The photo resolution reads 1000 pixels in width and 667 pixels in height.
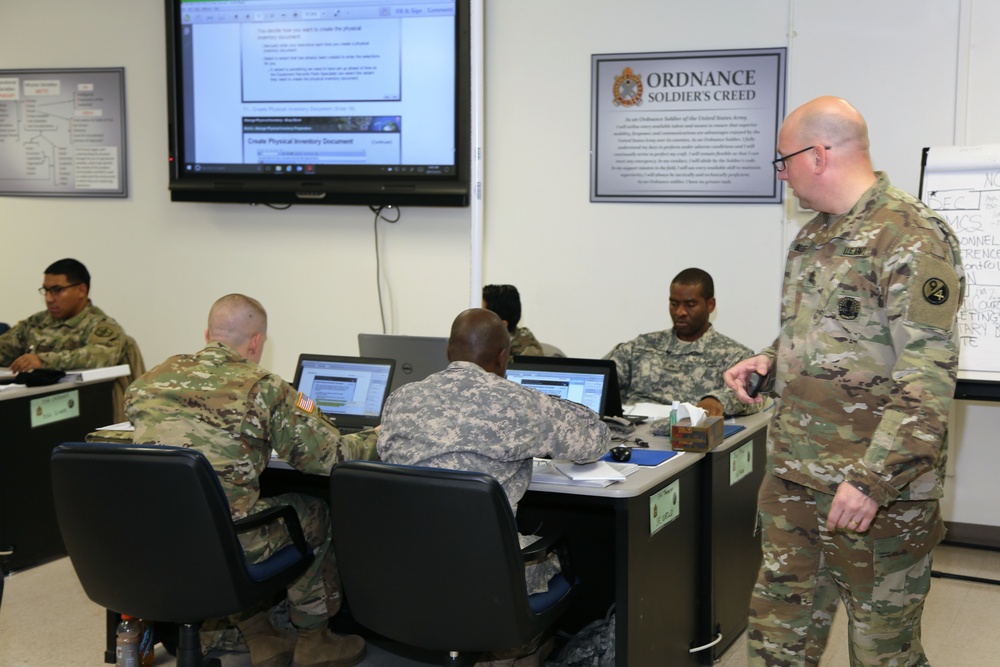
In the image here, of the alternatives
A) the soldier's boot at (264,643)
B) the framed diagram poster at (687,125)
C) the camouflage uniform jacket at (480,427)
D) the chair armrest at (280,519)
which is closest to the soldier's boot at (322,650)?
→ the soldier's boot at (264,643)

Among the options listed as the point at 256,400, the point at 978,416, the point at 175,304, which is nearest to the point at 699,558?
the point at 256,400

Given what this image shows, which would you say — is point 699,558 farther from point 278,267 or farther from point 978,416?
point 278,267

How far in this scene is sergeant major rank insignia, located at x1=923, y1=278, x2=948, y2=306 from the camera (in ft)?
6.63

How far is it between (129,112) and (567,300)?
2.61 metres

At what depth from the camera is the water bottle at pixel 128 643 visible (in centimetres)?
303

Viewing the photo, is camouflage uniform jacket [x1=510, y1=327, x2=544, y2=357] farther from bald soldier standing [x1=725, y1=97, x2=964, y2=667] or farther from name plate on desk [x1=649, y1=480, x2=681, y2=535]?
bald soldier standing [x1=725, y1=97, x2=964, y2=667]

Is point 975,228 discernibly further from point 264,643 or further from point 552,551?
point 264,643

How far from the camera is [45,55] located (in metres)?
5.57


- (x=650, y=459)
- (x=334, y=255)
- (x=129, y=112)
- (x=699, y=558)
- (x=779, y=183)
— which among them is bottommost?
(x=699, y=558)

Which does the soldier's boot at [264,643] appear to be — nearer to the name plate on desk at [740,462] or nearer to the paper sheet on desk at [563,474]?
the paper sheet on desk at [563,474]

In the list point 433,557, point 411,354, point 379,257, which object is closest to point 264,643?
point 411,354

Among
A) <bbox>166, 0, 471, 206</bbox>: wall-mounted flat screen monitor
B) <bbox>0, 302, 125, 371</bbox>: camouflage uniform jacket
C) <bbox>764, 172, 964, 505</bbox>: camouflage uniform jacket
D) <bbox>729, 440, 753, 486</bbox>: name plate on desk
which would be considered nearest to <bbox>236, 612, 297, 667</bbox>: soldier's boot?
<bbox>729, 440, 753, 486</bbox>: name plate on desk

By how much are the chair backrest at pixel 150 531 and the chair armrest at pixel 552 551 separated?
2.45 ft

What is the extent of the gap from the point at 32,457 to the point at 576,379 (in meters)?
2.38
